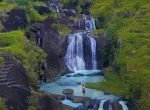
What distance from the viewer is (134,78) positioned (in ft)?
94.6

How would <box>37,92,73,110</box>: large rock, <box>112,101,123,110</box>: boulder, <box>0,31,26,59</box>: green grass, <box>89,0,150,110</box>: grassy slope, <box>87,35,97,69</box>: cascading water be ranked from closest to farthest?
<box>37,92,73,110</box>: large rock < <box>112,101,123,110</box>: boulder < <box>89,0,150,110</box>: grassy slope < <box>0,31,26,59</box>: green grass < <box>87,35,97,69</box>: cascading water

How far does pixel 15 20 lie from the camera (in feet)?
126

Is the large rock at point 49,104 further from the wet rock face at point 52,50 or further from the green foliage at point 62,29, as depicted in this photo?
the green foliage at point 62,29

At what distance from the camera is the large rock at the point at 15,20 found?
37594 millimetres

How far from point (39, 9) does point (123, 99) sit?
22516 mm

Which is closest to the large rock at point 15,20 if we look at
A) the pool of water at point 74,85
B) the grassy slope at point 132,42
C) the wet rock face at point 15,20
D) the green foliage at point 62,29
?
the wet rock face at point 15,20

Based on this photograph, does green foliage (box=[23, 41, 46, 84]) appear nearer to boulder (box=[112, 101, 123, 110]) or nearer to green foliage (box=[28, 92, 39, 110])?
green foliage (box=[28, 92, 39, 110])

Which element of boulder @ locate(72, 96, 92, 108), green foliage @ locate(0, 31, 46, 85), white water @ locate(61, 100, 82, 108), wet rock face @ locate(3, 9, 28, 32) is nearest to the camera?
boulder @ locate(72, 96, 92, 108)

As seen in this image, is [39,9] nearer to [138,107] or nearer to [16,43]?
[16,43]

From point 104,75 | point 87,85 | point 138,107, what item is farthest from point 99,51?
point 138,107

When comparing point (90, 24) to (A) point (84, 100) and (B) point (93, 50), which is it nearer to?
(B) point (93, 50)

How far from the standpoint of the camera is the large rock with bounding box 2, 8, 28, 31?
37594 mm

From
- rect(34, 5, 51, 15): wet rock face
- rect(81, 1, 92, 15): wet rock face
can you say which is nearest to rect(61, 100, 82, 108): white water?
rect(34, 5, 51, 15): wet rock face

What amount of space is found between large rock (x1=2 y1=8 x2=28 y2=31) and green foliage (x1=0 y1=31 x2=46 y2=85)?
379 centimetres
